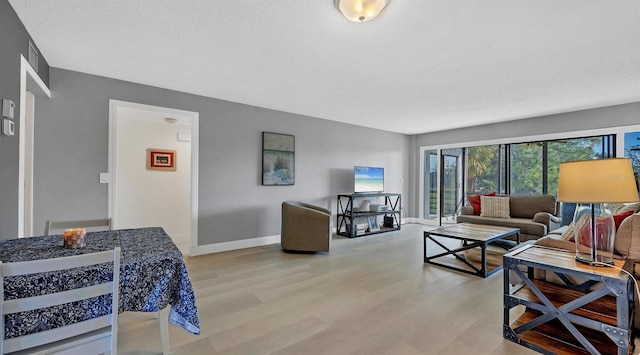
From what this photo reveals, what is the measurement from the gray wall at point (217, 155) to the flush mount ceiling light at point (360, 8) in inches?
112

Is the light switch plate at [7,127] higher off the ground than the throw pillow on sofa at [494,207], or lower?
higher

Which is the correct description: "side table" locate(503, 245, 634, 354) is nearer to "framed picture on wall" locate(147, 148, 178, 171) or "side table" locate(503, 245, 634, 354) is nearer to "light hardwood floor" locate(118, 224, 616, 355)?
"light hardwood floor" locate(118, 224, 616, 355)

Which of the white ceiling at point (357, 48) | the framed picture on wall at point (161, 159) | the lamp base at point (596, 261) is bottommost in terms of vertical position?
the lamp base at point (596, 261)

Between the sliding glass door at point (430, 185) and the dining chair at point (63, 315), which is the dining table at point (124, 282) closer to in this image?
the dining chair at point (63, 315)

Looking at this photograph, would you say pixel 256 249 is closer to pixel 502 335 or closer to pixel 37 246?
pixel 37 246

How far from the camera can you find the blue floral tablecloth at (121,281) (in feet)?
3.65

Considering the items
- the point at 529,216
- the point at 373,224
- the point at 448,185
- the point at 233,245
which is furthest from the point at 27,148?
the point at 448,185

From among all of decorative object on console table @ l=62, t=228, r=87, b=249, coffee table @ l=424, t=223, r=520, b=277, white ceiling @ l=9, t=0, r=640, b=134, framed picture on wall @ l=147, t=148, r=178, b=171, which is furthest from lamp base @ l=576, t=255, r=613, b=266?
framed picture on wall @ l=147, t=148, r=178, b=171

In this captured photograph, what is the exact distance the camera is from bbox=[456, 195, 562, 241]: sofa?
4.15 metres

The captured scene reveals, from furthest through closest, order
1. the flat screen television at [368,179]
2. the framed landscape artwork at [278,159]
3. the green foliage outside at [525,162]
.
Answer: the flat screen television at [368,179] → the green foliage outside at [525,162] → the framed landscape artwork at [278,159]

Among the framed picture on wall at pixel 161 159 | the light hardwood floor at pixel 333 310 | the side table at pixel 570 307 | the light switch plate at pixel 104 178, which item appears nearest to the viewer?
the side table at pixel 570 307

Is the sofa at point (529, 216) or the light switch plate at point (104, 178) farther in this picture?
the sofa at point (529, 216)

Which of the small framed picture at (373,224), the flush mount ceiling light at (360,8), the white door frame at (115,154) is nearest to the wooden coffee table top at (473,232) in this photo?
the small framed picture at (373,224)

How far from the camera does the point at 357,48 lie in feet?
8.21
